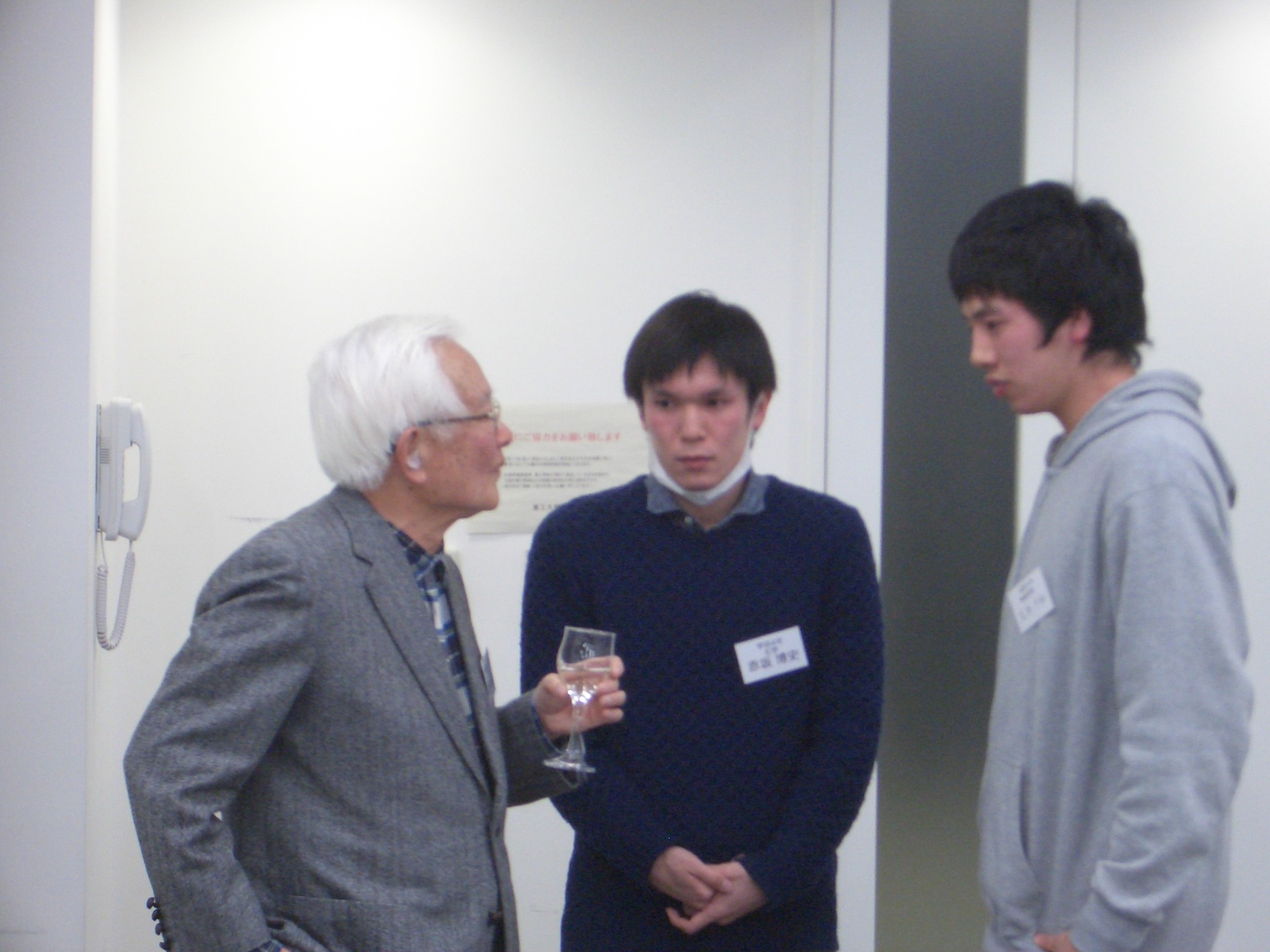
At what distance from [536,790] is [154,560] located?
1.72 m

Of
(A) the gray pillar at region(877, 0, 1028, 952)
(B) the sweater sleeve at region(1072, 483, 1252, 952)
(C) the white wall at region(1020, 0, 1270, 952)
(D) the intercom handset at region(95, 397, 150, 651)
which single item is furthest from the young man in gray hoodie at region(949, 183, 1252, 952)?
(D) the intercom handset at region(95, 397, 150, 651)

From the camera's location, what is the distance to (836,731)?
1804 millimetres

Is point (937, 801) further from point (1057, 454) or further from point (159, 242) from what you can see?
point (159, 242)

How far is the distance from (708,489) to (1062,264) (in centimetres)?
65

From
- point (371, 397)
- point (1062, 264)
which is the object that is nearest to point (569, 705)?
point (371, 397)

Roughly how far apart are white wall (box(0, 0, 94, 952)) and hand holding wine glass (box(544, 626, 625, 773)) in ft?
4.62

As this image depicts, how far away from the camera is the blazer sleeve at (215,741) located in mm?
1227

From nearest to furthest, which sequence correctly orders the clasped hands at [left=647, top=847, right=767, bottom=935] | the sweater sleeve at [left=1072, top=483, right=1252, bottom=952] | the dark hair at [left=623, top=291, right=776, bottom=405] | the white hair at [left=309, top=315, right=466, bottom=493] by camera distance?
the sweater sleeve at [left=1072, top=483, right=1252, bottom=952] < the white hair at [left=309, top=315, right=466, bottom=493] < the clasped hands at [left=647, top=847, right=767, bottom=935] < the dark hair at [left=623, top=291, right=776, bottom=405]

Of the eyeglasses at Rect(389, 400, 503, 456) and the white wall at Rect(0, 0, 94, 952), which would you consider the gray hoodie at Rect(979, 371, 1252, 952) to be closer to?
the eyeglasses at Rect(389, 400, 503, 456)

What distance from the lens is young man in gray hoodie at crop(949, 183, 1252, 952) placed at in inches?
48.6

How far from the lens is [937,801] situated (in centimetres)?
302

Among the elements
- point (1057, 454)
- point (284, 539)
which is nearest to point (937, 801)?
point (1057, 454)

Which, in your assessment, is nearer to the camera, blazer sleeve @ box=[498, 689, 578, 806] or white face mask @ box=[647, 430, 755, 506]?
blazer sleeve @ box=[498, 689, 578, 806]

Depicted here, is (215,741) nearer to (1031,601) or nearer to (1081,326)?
(1031,601)
